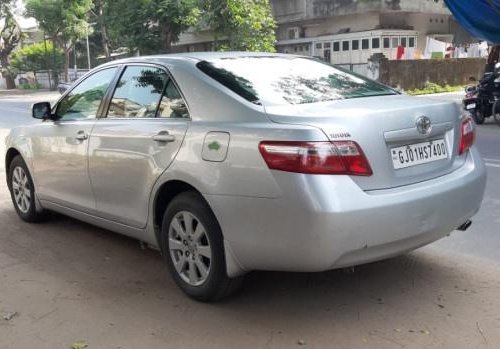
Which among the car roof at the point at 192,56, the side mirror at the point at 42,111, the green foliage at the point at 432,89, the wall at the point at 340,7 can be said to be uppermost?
the wall at the point at 340,7

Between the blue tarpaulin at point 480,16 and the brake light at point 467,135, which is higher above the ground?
the blue tarpaulin at point 480,16

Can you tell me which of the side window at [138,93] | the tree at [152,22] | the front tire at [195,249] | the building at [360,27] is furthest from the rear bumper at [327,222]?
the building at [360,27]

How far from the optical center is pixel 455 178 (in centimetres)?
359

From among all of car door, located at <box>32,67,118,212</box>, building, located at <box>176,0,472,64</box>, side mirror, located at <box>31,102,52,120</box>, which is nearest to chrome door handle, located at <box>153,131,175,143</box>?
car door, located at <box>32,67,118,212</box>

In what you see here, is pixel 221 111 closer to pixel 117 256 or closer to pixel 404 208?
pixel 404 208

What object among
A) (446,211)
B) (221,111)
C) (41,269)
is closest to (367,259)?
(446,211)

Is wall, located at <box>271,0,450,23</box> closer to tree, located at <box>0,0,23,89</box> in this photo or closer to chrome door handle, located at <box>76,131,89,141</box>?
tree, located at <box>0,0,23,89</box>

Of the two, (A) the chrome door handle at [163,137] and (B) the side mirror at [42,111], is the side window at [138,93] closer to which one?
(A) the chrome door handle at [163,137]

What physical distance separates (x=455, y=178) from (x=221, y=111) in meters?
1.47

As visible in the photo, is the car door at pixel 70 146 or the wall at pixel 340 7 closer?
the car door at pixel 70 146

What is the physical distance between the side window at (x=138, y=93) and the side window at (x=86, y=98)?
0.67 feet

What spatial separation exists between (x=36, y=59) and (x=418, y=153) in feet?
165

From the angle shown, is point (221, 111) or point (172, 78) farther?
point (172, 78)

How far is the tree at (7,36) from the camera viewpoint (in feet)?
147
